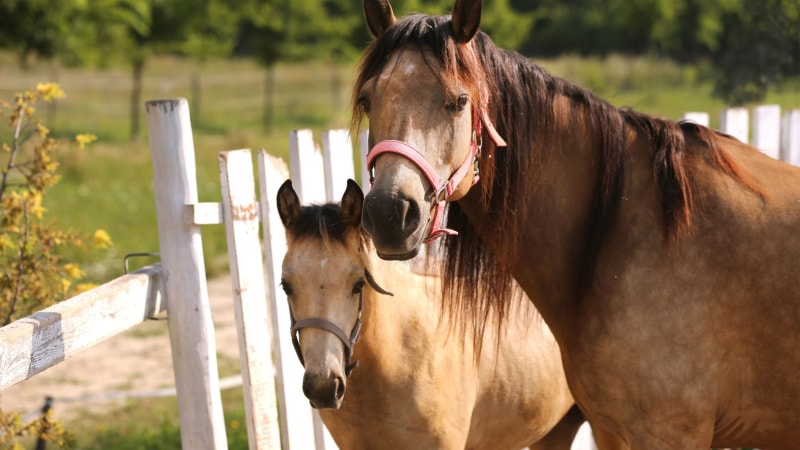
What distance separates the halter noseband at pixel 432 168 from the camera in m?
2.39

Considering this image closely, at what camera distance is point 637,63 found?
1173 inches

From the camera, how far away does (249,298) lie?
3629 mm

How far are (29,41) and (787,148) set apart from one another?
16.5 metres

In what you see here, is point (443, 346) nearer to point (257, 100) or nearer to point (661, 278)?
point (661, 278)

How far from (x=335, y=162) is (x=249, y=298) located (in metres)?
0.75

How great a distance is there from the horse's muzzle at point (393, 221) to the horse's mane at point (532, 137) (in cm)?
39

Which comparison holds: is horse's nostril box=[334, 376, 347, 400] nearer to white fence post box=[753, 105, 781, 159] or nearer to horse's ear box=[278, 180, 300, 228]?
horse's ear box=[278, 180, 300, 228]

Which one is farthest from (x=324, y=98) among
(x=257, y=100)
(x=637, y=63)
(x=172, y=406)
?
(x=172, y=406)

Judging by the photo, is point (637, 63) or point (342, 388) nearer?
point (342, 388)

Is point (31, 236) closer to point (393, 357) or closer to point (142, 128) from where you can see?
point (393, 357)

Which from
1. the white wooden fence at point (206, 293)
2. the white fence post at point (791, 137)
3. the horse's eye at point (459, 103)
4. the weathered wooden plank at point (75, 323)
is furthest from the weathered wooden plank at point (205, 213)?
the white fence post at point (791, 137)

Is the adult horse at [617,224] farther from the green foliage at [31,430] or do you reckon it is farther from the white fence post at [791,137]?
the white fence post at [791,137]

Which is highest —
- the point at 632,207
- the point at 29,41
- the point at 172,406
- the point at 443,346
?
the point at 29,41

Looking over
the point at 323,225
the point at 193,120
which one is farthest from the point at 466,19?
the point at 193,120
